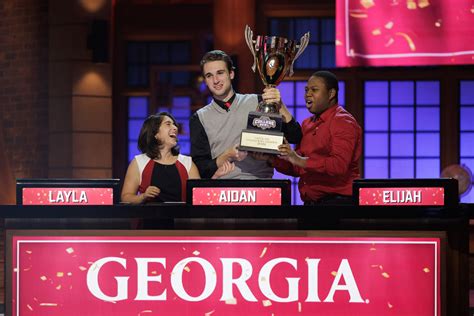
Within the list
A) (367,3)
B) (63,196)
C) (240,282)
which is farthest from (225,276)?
(367,3)

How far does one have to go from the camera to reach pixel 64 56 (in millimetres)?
9164

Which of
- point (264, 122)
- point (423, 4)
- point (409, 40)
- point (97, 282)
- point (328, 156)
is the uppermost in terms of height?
point (423, 4)

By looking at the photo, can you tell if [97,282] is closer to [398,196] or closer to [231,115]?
[231,115]

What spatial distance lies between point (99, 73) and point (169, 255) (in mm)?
5501

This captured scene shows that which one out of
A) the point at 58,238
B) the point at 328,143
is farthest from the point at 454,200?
the point at 58,238

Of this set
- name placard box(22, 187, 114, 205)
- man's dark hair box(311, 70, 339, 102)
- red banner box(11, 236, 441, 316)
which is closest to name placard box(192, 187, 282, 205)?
red banner box(11, 236, 441, 316)

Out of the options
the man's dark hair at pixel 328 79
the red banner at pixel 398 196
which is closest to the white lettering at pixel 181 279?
the red banner at pixel 398 196

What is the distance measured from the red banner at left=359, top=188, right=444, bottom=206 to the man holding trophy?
60 cm

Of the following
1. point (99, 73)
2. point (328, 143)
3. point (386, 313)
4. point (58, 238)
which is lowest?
point (386, 313)

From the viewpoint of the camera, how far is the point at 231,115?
4.49m

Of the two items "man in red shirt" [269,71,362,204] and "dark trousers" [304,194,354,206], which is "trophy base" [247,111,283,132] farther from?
"dark trousers" [304,194,354,206]

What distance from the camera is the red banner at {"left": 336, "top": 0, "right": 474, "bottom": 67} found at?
7.93 metres

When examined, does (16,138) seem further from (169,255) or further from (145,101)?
(169,255)

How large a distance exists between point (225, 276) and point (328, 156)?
2.88 ft
